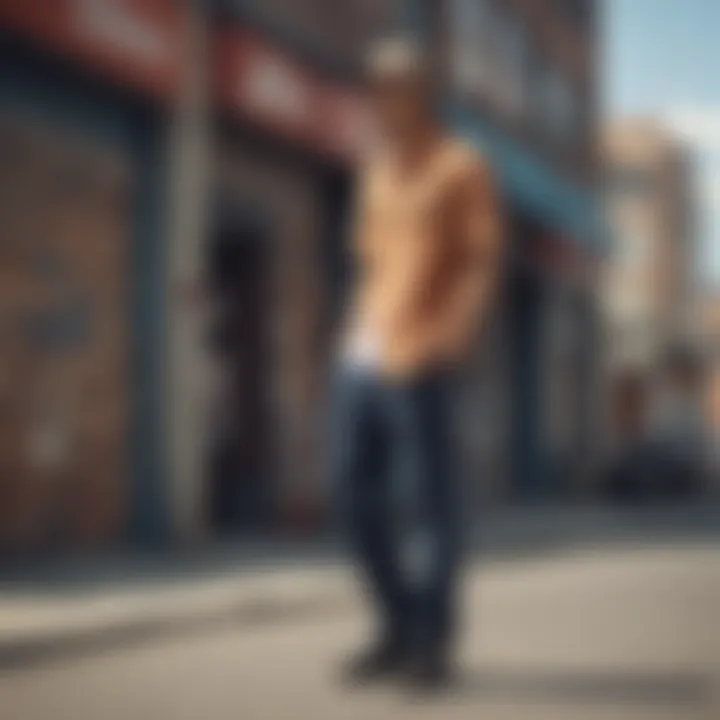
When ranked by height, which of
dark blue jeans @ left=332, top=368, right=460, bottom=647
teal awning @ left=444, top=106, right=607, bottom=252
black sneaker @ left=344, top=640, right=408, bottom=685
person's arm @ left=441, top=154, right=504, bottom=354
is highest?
teal awning @ left=444, top=106, right=607, bottom=252

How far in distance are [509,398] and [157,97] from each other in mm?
8666

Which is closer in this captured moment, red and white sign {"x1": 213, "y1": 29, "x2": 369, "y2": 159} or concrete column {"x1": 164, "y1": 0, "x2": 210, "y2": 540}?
concrete column {"x1": 164, "y1": 0, "x2": 210, "y2": 540}

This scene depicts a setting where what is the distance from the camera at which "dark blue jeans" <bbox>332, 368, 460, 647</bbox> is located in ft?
12.7

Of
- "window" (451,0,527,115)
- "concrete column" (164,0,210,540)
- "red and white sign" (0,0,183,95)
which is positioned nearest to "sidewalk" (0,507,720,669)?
"concrete column" (164,0,210,540)

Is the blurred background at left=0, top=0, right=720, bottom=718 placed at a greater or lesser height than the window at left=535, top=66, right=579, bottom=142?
lesser

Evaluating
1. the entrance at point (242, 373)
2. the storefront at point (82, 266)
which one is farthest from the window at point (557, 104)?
the storefront at point (82, 266)

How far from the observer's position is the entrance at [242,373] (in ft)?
36.0

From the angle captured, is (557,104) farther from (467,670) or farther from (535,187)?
(467,670)

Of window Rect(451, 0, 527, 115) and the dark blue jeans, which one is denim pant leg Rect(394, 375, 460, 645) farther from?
window Rect(451, 0, 527, 115)

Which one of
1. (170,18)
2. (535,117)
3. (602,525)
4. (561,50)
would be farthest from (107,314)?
(561,50)

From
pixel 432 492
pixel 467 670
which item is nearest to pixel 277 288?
pixel 467 670

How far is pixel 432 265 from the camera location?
3932mm

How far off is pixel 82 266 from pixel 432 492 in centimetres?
515

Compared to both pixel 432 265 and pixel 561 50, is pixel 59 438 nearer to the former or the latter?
pixel 432 265
